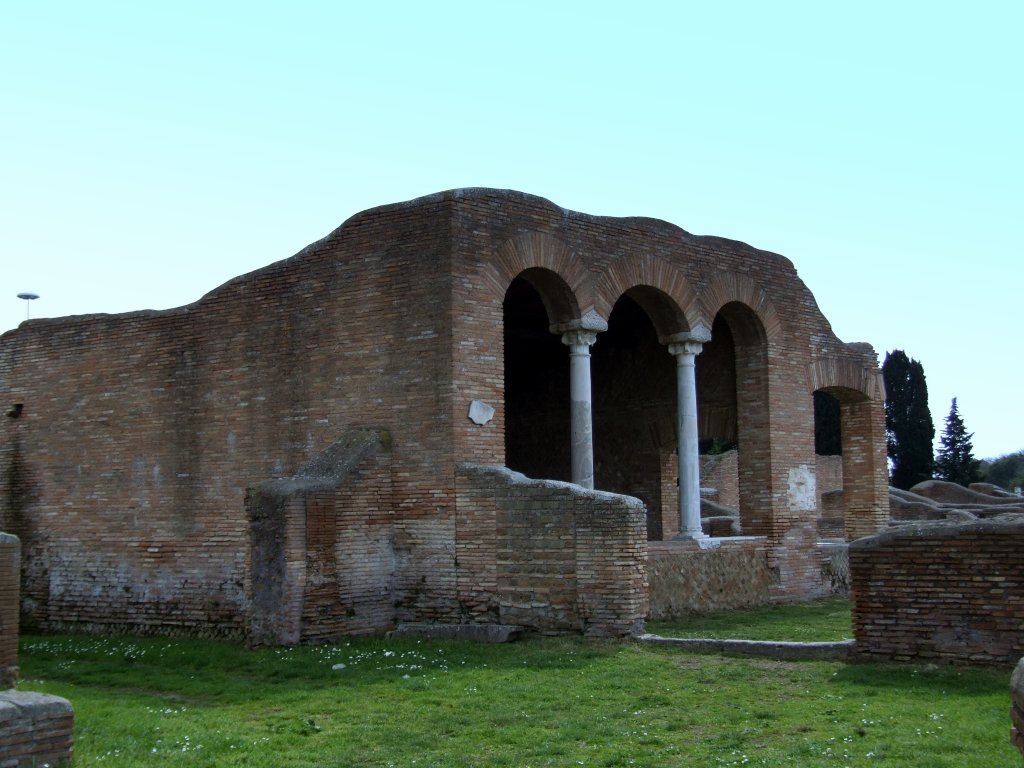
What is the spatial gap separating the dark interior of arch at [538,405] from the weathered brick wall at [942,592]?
31.8 feet

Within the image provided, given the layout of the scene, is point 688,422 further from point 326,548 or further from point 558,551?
point 326,548

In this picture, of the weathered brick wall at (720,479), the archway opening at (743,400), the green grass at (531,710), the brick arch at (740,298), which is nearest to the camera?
the green grass at (531,710)

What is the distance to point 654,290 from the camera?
1406 cm

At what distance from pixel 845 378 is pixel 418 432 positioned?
7130mm

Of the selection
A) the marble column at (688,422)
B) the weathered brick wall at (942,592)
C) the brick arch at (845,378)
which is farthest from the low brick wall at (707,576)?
the weathered brick wall at (942,592)

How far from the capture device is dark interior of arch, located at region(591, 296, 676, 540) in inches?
672

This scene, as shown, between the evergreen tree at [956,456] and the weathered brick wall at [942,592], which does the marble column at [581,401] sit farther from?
the evergreen tree at [956,456]

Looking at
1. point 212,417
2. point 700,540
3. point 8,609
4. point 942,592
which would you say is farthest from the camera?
point 212,417

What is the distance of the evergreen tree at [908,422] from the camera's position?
1444 inches

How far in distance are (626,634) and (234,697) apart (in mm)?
3643

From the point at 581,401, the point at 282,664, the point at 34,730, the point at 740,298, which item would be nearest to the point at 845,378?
the point at 740,298

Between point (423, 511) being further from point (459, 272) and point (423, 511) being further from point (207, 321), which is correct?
point (207, 321)

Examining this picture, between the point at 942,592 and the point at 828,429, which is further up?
the point at 828,429

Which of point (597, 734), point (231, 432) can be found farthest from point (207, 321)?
point (597, 734)
